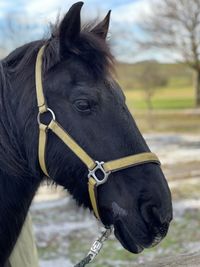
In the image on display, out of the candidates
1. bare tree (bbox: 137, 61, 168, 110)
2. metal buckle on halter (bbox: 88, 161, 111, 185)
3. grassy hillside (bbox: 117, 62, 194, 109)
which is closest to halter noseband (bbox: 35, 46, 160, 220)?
metal buckle on halter (bbox: 88, 161, 111, 185)

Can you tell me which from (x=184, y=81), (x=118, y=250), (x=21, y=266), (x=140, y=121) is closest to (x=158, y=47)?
(x=140, y=121)

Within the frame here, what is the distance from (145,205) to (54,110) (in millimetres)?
612

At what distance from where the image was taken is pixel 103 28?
243 cm

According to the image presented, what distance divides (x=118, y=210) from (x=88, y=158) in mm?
272

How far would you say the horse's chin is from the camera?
2023 millimetres

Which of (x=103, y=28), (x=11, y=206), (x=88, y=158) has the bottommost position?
(x=11, y=206)

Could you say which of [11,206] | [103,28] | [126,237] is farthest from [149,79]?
[126,237]

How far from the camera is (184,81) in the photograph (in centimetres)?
3425

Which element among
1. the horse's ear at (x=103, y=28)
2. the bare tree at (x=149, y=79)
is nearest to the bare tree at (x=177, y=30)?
the bare tree at (x=149, y=79)

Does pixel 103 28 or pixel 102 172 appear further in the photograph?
pixel 103 28

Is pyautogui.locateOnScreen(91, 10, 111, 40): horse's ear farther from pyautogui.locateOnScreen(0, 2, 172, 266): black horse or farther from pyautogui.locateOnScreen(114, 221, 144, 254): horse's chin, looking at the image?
pyautogui.locateOnScreen(114, 221, 144, 254): horse's chin

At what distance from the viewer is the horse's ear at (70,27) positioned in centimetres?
207

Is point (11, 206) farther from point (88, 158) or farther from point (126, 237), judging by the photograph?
point (126, 237)


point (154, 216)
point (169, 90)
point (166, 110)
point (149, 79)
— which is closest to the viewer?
point (154, 216)
